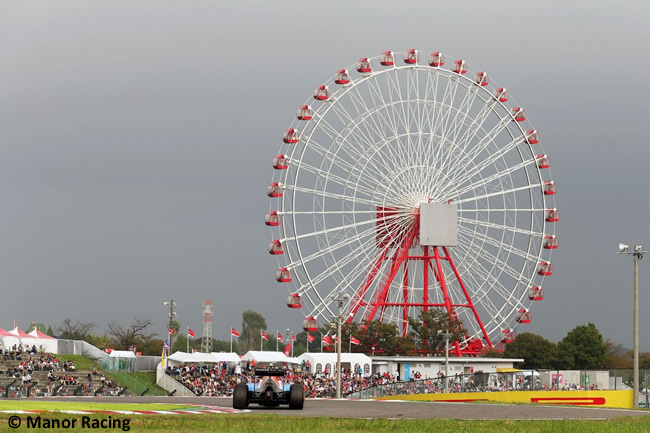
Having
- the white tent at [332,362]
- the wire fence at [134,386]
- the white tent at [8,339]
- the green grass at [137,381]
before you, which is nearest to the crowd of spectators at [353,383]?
the white tent at [332,362]

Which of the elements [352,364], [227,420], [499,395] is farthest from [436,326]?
[227,420]

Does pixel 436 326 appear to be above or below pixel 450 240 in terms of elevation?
below

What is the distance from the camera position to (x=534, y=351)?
440ft

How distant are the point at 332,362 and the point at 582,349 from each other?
57325 millimetres

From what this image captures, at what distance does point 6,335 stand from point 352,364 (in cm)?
2699

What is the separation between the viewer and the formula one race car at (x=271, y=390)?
36219 mm

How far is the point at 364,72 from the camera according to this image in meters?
86.6

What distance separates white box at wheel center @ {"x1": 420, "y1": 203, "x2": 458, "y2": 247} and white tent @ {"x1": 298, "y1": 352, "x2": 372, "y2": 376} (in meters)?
12.3

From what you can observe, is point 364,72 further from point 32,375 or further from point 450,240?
point 32,375

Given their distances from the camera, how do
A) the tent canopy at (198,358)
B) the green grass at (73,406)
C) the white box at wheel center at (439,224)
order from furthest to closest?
the white box at wheel center at (439,224)
the tent canopy at (198,358)
the green grass at (73,406)

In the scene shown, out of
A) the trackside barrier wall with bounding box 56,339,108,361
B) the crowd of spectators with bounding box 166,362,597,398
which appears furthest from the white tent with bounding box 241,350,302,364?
the trackside barrier wall with bounding box 56,339,108,361

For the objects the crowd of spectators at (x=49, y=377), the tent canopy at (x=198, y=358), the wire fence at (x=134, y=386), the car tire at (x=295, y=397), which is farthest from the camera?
the tent canopy at (x=198, y=358)

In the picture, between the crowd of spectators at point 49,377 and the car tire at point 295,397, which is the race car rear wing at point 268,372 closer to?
the car tire at point 295,397

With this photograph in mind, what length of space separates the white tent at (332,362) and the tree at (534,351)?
164 feet
